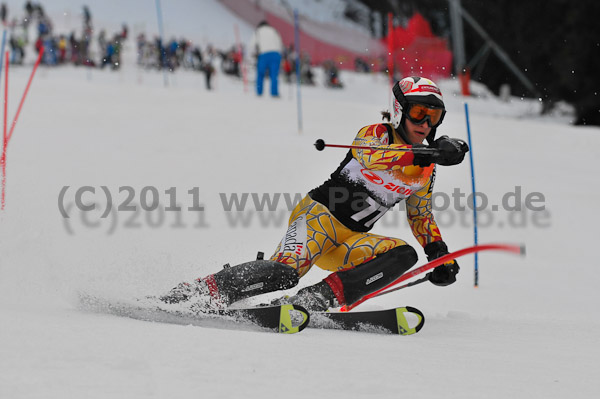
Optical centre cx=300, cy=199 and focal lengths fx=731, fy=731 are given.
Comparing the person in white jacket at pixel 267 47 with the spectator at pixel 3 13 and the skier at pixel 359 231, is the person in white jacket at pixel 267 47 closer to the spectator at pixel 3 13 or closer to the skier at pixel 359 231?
the skier at pixel 359 231

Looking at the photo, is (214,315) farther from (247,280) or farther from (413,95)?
(413,95)

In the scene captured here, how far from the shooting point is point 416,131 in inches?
167

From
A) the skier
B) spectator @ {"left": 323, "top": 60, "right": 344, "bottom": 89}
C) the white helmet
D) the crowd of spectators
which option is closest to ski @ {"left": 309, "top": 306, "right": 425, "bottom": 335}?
the skier

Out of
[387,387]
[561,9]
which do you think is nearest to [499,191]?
[387,387]

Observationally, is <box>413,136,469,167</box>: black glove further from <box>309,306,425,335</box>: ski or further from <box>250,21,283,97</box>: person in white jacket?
<box>250,21,283,97</box>: person in white jacket

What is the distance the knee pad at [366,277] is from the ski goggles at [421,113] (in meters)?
0.77

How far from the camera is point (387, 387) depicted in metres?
2.67

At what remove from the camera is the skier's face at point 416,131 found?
4.22m

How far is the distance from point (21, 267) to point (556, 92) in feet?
77.2

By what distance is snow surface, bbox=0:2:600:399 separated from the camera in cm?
269

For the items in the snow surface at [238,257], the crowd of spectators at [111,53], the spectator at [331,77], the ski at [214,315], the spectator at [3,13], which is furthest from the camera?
the spectator at [3,13]

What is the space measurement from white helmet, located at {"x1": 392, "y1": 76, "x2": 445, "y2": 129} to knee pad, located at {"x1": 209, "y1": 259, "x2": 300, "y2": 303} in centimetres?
113

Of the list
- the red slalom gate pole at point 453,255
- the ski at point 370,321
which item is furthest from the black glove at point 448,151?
the ski at point 370,321

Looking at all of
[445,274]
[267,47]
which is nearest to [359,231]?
[445,274]
